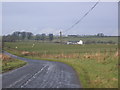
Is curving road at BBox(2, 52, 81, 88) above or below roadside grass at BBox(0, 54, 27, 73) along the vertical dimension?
above

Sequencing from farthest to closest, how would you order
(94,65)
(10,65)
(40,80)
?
(10,65) → (94,65) → (40,80)

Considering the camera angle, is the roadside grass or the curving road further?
the roadside grass

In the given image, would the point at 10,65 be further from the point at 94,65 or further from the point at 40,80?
the point at 40,80

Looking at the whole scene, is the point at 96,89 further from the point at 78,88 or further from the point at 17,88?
the point at 17,88

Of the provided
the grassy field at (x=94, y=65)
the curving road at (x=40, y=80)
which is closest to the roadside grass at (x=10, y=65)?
the curving road at (x=40, y=80)

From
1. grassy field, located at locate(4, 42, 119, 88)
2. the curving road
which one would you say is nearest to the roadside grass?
the curving road

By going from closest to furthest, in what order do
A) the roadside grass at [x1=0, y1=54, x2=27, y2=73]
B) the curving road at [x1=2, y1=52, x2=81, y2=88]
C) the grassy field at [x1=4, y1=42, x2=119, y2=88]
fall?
the curving road at [x1=2, y1=52, x2=81, y2=88] < the grassy field at [x1=4, y1=42, x2=119, y2=88] < the roadside grass at [x1=0, y1=54, x2=27, y2=73]

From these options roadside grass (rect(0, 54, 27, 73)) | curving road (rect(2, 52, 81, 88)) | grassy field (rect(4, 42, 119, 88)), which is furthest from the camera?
roadside grass (rect(0, 54, 27, 73))

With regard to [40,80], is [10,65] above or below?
below

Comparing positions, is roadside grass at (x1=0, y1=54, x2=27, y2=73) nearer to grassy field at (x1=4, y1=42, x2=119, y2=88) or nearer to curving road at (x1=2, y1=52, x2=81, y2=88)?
curving road at (x1=2, y1=52, x2=81, y2=88)

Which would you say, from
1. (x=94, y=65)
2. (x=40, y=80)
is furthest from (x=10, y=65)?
(x=40, y=80)

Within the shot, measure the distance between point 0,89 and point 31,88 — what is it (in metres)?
1.92

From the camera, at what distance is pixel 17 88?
16.8 m

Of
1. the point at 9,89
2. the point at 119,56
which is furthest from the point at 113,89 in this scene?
→ the point at 119,56
